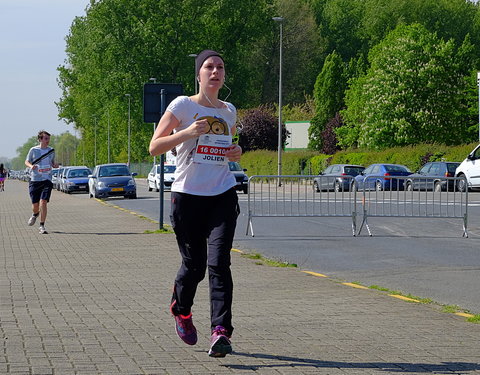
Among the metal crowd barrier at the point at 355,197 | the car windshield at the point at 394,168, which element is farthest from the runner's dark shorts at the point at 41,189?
the car windshield at the point at 394,168

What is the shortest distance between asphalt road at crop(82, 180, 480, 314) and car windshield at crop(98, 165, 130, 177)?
1824 centimetres

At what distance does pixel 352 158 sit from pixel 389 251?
43975 millimetres

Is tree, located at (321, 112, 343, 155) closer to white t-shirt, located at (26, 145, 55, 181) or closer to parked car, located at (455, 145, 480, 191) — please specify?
parked car, located at (455, 145, 480, 191)

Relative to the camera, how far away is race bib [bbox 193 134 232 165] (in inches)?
261

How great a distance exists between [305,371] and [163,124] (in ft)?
6.41

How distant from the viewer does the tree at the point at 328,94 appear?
7969 cm

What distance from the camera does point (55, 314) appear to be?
27.2 ft

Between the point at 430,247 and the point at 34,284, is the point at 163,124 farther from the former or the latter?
the point at 430,247

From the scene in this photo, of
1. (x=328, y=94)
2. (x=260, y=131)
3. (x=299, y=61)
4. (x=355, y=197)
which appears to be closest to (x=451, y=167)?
(x=355, y=197)

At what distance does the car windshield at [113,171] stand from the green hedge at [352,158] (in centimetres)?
1746

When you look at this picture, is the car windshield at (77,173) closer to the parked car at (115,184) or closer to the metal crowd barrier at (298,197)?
the parked car at (115,184)

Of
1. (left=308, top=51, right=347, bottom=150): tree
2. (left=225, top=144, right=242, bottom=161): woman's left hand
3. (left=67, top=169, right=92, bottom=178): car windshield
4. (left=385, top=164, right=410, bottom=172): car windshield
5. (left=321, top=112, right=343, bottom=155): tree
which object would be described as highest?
(left=308, top=51, right=347, bottom=150): tree

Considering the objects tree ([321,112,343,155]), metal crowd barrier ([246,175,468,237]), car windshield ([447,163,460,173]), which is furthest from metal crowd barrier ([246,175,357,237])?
tree ([321,112,343,155])

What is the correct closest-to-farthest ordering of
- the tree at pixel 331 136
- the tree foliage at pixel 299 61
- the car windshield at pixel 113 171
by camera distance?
the car windshield at pixel 113 171
the tree foliage at pixel 299 61
the tree at pixel 331 136
